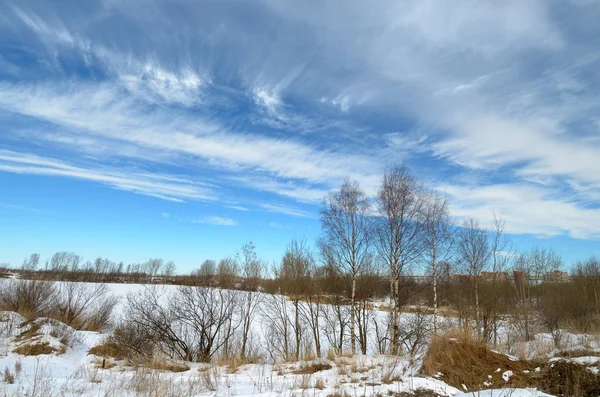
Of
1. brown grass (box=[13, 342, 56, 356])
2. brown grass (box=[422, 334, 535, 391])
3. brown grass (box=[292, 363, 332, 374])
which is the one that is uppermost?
brown grass (box=[422, 334, 535, 391])

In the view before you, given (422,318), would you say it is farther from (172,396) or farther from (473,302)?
(172,396)

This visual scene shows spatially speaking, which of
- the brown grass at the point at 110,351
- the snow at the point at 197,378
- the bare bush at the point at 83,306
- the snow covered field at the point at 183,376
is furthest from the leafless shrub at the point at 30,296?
the brown grass at the point at 110,351

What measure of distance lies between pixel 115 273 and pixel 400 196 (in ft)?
302

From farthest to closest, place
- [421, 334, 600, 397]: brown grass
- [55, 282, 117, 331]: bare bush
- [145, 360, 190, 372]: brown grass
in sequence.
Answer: [55, 282, 117, 331]: bare bush
[145, 360, 190, 372]: brown grass
[421, 334, 600, 397]: brown grass

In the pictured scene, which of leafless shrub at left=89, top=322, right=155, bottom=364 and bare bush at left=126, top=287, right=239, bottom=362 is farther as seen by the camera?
bare bush at left=126, top=287, right=239, bottom=362

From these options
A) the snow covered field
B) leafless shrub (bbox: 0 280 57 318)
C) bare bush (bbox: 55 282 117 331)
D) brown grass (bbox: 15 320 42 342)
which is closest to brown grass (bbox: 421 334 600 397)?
the snow covered field

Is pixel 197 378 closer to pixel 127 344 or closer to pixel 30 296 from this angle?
pixel 127 344

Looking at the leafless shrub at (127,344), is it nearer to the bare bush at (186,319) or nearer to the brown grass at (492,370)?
the bare bush at (186,319)

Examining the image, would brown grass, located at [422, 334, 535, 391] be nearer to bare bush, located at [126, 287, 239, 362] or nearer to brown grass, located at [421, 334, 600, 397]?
brown grass, located at [421, 334, 600, 397]

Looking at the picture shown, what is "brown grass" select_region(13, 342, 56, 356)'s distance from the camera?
535 inches

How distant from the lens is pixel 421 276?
21234 mm

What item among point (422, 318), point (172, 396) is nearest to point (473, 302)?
point (422, 318)

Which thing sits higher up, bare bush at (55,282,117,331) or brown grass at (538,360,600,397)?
brown grass at (538,360,600,397)

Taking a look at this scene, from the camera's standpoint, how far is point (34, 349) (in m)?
13.9
